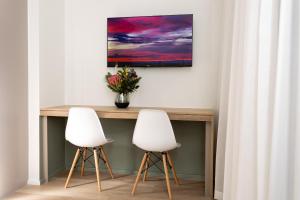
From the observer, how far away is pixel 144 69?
10.7 ft

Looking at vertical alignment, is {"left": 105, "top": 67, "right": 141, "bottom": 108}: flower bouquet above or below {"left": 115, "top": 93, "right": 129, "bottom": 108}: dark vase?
above

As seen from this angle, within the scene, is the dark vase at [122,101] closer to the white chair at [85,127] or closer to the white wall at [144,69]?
the white wall at [144,69]

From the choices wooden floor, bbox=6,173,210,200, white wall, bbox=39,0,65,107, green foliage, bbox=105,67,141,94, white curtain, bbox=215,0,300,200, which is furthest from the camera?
green foliage, bbox=105,67,141,94

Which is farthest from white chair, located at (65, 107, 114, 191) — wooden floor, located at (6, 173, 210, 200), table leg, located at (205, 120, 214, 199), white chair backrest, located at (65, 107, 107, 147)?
table leg, located at (205, 120, 214, 199)

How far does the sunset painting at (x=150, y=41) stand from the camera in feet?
10.1

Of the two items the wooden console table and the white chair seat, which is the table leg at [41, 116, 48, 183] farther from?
the white chair seat

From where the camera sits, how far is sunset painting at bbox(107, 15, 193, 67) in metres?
3.07

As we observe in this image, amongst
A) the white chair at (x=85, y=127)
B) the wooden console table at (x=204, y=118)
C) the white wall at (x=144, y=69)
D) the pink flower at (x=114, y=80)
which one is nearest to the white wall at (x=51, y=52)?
the white wall at (x=144, y=69)

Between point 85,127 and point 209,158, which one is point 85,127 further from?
point 209,158

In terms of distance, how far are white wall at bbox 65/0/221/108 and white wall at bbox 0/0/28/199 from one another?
0.73 m

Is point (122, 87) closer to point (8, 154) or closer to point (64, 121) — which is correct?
point (64, 121)

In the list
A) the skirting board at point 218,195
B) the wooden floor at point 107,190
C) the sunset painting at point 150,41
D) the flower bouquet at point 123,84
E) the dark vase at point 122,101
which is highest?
the sunset painting at point 150,41

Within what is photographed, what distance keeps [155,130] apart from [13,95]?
143 centimetres

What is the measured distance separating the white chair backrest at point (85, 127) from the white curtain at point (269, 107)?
56.8 inches
